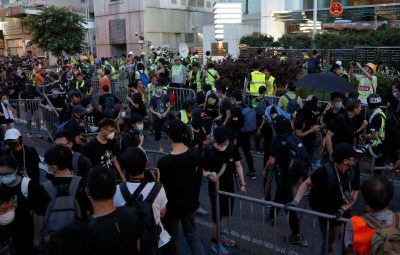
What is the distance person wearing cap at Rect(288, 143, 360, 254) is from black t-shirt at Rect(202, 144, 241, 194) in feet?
3.71

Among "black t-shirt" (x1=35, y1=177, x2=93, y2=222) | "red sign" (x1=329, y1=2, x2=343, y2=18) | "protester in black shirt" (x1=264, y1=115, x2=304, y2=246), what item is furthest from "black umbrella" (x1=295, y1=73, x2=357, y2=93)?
"red sign" (x1=329, y1=2, x2=343, y2=18)

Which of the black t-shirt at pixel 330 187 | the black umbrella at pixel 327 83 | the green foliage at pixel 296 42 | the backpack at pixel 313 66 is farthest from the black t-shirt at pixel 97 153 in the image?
the green foliage at pixel 296 42

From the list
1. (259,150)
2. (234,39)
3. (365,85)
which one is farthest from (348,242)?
(234,39)

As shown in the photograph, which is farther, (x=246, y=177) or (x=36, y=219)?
(x=246, y=177)

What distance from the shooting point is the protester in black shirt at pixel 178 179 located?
4.55m

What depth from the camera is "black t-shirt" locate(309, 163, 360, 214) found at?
4551 mm

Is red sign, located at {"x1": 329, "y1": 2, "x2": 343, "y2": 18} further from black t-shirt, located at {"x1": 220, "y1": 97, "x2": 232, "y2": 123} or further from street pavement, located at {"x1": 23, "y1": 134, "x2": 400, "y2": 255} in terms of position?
street pavement, located at {"x1": 23, "y1": 134, "x2": 400, "y2": 255}

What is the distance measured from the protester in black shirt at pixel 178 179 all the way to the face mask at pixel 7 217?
143 cm

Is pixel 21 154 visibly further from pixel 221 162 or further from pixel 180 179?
pixel 221 162

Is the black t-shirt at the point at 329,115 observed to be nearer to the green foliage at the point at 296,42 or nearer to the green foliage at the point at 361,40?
the green foliage at the point at 361,40

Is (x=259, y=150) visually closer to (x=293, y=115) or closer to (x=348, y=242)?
(x=293, y=115)

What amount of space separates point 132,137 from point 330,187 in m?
2.91

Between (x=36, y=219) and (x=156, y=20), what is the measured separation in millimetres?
31615

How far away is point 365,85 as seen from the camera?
11.2 meters
